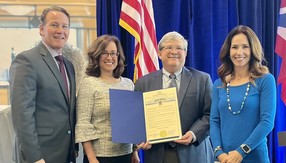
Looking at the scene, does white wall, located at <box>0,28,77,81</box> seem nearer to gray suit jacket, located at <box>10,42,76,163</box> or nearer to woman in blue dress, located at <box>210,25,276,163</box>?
gray suit jacket, located at <box>10,42,76,163</box>

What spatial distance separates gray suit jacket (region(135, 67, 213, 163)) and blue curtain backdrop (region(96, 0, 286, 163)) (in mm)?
1367

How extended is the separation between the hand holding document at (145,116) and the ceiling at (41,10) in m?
1.77

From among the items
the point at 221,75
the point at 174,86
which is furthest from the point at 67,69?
the point at 221,75

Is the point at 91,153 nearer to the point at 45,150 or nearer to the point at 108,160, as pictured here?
the point at 108,160

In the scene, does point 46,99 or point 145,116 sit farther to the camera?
point 145,116

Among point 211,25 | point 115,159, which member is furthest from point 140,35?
point 115,159

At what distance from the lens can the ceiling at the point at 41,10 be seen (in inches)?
141

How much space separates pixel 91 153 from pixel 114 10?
5.97ft

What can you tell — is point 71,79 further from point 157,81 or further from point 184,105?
point 184,105

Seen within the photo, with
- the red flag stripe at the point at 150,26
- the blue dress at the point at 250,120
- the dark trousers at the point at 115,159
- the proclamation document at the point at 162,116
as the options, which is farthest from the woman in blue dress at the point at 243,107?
the red flag stripe at the point at 150,26

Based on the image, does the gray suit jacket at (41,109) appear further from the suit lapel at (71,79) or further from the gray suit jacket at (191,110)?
the gray suit jacket at (191,110)

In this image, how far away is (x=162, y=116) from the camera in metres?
2.14

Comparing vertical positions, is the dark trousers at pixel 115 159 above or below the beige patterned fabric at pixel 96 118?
below

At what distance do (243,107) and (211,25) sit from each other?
1.86 metres
